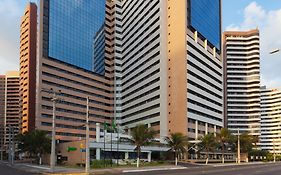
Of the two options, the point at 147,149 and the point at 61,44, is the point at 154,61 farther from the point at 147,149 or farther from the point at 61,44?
the point at 147,149

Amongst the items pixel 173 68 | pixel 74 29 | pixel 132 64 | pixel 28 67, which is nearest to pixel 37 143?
pixel 173 68

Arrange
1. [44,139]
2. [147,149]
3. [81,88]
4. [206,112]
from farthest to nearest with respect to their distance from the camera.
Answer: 1. [81,88]
2. [206,112]
3. [147,149]
4. [44,139]

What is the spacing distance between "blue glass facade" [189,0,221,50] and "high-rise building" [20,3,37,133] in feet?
257

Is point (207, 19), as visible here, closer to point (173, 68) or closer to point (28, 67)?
point (173, 68)

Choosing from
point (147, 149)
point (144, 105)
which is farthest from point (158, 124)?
point (147, 149)

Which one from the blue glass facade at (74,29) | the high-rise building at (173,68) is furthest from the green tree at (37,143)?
the blue glass facade at (74,29)

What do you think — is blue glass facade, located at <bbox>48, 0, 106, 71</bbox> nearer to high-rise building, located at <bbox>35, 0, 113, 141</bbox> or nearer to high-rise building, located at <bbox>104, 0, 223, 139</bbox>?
high-rise building, located at <bbox>35, 0, 113, 141</bbox>

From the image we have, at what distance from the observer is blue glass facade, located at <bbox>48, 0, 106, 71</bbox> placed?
15138 centimetres

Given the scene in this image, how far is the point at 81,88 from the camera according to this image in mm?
166125

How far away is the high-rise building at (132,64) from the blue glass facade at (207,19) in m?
0.35

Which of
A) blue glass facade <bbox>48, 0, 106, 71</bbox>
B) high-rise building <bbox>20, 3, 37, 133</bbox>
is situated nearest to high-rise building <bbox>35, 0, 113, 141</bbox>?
blue glass facade <bbox>48, 0, 106, 71</bbox>

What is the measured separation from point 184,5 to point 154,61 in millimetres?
24665

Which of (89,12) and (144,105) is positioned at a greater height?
(89,12)

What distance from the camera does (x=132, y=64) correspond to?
169875mm
